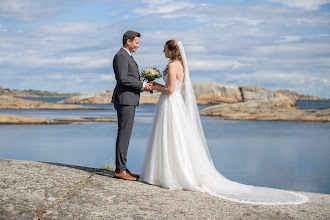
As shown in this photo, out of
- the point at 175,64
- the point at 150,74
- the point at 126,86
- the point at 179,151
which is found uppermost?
the point at 175,64

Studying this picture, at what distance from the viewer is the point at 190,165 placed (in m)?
6.30

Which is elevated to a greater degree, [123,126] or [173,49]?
[173,49]

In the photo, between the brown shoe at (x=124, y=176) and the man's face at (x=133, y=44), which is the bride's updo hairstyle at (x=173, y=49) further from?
the brown shoe at (x=124, y=176)

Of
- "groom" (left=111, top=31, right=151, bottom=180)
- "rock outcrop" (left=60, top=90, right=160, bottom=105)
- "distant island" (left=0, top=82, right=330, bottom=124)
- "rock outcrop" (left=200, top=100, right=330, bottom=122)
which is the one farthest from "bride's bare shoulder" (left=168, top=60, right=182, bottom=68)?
"rock outcrop" (left=60, top=90, right=160, bottom=105)

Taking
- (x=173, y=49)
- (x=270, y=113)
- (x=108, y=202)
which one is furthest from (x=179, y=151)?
(x=270, y=113)

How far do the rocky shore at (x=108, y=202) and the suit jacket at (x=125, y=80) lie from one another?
141 cm

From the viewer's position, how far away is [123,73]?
6.11 m

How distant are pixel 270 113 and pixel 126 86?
37.0 m

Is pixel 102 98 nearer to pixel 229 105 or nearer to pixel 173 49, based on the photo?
pixel 229 105

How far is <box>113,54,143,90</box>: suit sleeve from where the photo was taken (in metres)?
6.09

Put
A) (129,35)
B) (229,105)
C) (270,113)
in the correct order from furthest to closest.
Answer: (229,105) → (270,113) → (129,35)

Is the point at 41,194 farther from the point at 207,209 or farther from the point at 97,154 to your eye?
the point at 97,154

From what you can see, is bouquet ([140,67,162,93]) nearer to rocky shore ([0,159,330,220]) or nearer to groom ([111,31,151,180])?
groom ([111,31,151,180])

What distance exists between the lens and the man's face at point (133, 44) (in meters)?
6.24
